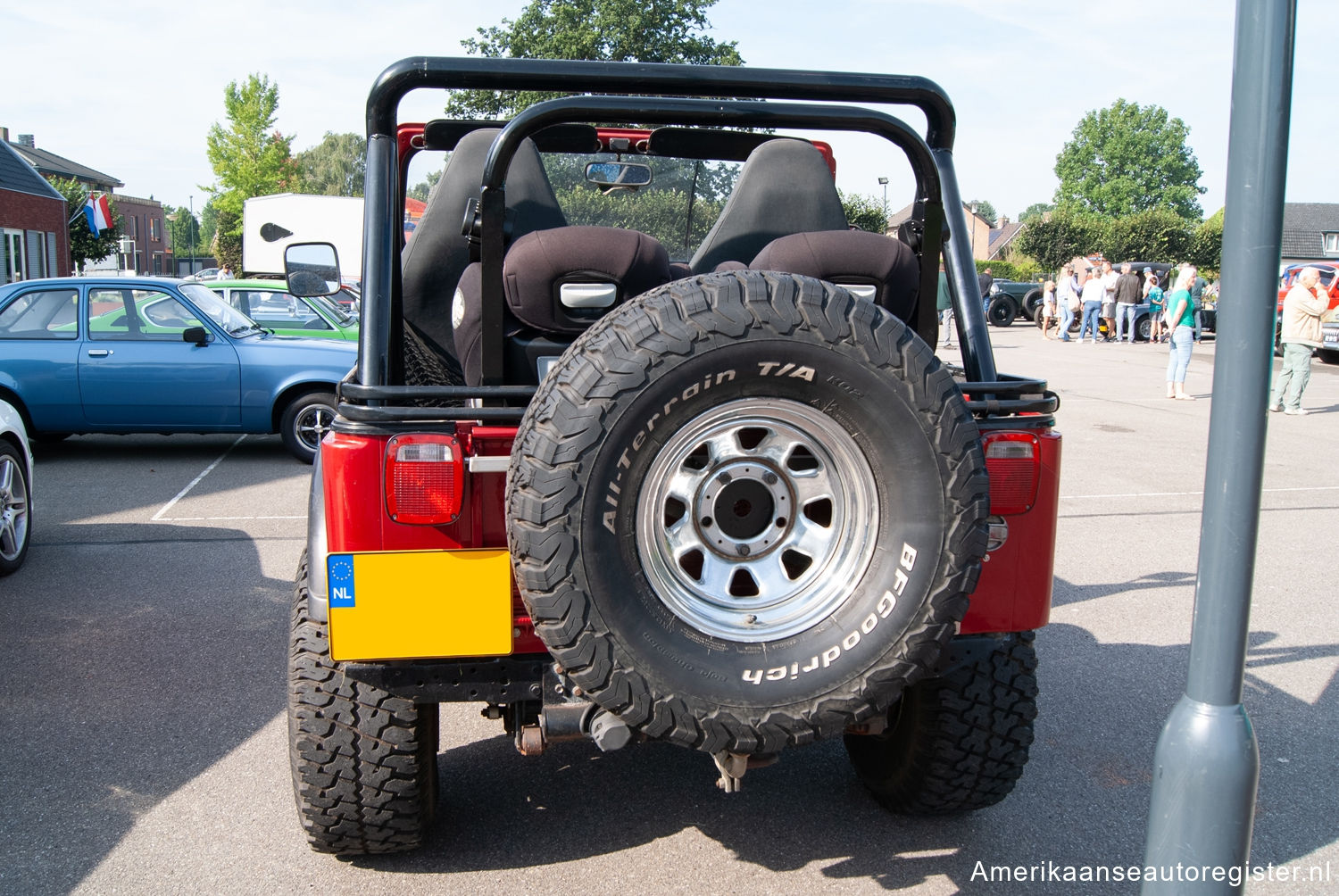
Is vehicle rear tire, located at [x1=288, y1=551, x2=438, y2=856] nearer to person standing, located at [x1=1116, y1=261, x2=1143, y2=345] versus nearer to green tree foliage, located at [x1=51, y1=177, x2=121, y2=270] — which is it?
person standing, located at [x1=1116, y1=261, x2=1143, y2=345]

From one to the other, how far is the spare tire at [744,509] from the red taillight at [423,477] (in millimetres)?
274

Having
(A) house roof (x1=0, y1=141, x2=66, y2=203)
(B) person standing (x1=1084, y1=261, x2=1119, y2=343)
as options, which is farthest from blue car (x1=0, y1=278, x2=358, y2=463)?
(A) house roof (x1=0, y1=141, x2=66, y2=203)

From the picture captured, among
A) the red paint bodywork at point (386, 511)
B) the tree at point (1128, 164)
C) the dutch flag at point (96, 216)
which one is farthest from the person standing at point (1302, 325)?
the tree at point (1128, 164)

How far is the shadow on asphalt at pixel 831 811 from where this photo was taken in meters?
3.01

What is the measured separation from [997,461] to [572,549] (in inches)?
45.0

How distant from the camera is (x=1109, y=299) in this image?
28.0m

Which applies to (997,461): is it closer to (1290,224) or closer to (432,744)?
(432,744)

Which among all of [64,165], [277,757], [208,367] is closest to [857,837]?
[277,757]

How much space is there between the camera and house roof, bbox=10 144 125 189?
2280 inches

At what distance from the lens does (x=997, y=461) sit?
2.65 m

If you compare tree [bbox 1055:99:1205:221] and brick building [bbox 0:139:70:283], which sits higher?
tree [bbox 1055:99:1205:221]

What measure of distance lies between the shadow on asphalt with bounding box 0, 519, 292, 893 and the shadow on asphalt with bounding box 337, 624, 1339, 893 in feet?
2.95

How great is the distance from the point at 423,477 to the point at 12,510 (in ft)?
15.0

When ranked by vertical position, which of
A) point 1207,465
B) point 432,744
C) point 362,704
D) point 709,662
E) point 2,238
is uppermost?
point 2,238
